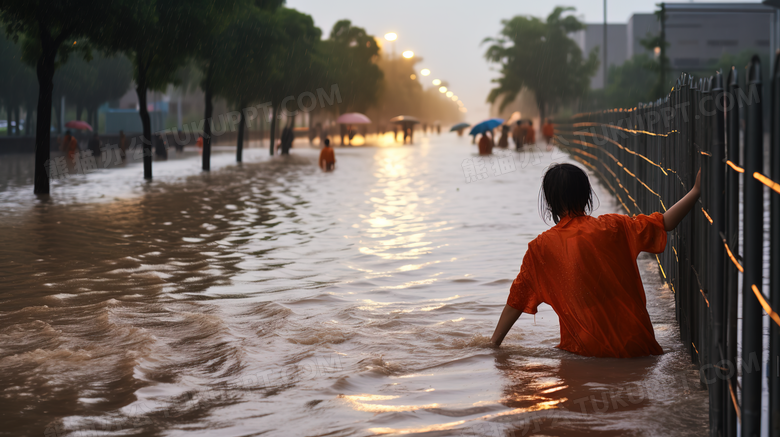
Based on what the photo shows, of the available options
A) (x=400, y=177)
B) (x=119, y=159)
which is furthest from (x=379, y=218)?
(x=119, y=159)

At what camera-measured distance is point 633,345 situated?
505cm

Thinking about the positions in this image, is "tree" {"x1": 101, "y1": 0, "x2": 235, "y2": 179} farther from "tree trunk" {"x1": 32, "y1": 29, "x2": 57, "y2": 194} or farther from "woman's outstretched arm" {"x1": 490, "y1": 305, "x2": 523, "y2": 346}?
"woman's outstretched arm" {"x1": 490, "y1": 305, "x2": 523, "y2": 346}

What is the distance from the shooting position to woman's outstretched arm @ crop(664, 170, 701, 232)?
4.45 meters

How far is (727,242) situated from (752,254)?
64 cm

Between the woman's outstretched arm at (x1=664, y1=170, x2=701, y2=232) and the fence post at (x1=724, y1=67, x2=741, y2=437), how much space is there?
3.20 ft

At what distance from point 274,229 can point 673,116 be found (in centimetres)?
739

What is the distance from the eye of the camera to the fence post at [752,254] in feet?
9.21

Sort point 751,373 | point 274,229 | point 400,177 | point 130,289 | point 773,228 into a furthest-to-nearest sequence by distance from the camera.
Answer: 1. point 400,177
2. point 274,229
3. point 130,289
4. point 751,373
5. point 773,228

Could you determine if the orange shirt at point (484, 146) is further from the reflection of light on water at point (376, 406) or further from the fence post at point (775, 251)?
the fence post at point (775, 251)

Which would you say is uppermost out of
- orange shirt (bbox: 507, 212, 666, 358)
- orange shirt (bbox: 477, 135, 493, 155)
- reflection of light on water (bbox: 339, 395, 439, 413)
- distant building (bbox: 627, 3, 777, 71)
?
distant building (bbox: 627, 3, 777, 71)

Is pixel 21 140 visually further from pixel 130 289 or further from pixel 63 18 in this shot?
pixel 130 289

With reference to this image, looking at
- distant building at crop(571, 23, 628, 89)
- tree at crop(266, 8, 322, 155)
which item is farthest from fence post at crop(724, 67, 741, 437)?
distant building at crop(571, 23, 628, 89)

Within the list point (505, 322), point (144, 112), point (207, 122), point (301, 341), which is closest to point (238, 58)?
point (207, 122)

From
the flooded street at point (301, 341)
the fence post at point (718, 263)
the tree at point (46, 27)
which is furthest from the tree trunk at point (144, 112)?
the fence post at point (718, 263)
